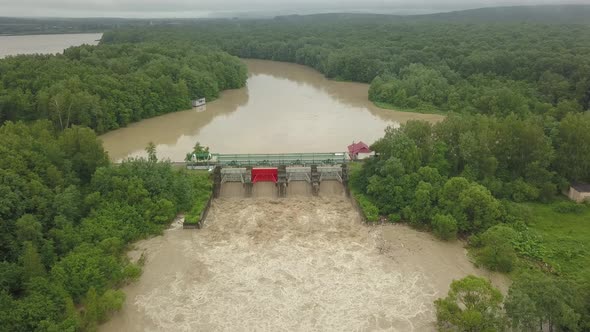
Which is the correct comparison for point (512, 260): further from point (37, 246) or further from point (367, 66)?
point (367, 66)

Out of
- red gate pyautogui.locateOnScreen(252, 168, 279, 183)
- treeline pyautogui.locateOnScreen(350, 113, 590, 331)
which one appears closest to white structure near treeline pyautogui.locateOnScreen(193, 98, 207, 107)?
red gate pyautogui.locateOnScreen(252, 168, 279, 183)

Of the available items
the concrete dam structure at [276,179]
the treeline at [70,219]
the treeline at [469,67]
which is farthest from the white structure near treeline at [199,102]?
the concrete dam structure at [276,179]

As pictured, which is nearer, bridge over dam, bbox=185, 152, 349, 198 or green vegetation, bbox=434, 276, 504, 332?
green vegetation, bbox=434, 276, 504, 332

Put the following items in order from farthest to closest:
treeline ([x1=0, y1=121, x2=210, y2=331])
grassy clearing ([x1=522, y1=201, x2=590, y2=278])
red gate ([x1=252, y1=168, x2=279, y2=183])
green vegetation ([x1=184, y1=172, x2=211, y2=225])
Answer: red gate ([x1=252, y1=168, x2=279, y2=183]) → green vegetation ([x1=184, y1=172, x2=211, y2=225]) → grassy clearing ([x1=522, y1=201, x2=590, y2=278]) → treeline ([x1=0, y1=121, x2=210, y2=331])

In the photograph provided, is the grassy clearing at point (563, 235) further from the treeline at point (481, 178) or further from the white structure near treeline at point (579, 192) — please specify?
the white structure near treeline at point (579, 192)

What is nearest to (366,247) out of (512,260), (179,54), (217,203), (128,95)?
(512,260)

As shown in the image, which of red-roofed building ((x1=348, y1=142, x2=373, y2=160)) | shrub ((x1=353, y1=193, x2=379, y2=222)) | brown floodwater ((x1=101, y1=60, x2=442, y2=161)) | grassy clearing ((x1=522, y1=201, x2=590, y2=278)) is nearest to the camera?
grassy clearing ((x1=522, y1=201, x2=590, y2=278))

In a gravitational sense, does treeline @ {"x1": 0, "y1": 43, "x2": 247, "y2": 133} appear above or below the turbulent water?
above

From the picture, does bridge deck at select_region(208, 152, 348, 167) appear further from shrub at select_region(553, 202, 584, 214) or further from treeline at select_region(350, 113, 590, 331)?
shrub at select_region(553, 202, 584, 214)
